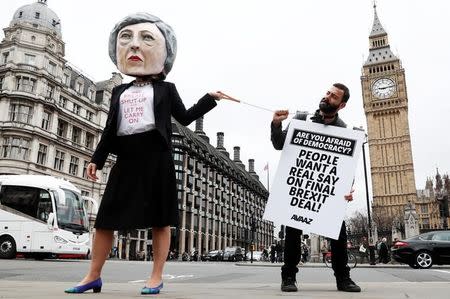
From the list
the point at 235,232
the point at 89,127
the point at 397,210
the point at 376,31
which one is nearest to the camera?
the point at 89,127

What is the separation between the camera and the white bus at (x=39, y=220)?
15617 mm

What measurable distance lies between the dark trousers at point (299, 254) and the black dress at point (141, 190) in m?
1.24

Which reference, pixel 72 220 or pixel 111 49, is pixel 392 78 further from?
pixel 111 49

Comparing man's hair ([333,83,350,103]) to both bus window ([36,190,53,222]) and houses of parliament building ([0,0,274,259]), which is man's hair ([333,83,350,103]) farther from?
houses of parliament building ([0,0,274,259])

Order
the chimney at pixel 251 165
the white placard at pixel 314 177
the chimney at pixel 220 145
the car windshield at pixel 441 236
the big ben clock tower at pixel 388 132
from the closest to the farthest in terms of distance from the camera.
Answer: the white placard at pixel 314 177 < the car windshield at pixel 441 236 < the chimney at pixel 220 145 < the big ben clock tower at pixel 388 132 < the chimney at pixel 251 165

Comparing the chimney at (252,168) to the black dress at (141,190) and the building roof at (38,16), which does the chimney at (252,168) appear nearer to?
the building roof at (38,16)

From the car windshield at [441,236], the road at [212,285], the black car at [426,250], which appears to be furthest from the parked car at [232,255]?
the road at [212,285]

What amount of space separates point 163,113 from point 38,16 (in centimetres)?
4263

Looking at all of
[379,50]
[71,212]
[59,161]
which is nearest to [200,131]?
[59,161]

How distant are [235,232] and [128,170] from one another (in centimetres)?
7466

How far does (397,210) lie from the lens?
9338cm

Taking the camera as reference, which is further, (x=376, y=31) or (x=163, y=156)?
(x=376, y=31)

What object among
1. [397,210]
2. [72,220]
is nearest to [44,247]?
[72,220]

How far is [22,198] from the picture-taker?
16219 millimetres
